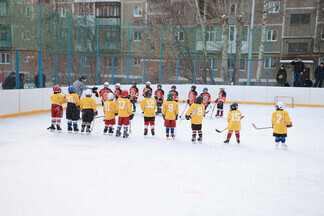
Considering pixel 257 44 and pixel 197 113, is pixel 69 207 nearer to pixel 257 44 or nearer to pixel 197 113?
pixel 197 113

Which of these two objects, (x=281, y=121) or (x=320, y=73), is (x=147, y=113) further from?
(x=320, y=73)

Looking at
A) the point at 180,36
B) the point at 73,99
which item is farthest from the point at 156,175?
the point at 180,36

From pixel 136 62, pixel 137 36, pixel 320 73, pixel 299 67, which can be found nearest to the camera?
pixel 320 73

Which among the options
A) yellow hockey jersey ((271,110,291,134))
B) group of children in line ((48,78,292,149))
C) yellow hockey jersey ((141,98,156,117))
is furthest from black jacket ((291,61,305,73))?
yellow hockey jersey ((141,98,156,117))

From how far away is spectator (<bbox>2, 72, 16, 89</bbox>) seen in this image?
10.8 m

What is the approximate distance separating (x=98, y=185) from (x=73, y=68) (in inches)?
541

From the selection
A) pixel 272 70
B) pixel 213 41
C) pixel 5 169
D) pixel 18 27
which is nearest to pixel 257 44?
pixel 213 41

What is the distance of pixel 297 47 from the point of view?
3008cm

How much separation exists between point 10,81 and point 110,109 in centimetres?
518

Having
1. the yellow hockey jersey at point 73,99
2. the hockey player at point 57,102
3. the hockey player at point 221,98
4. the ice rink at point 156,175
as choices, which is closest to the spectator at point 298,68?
the hockey player at point 221,98

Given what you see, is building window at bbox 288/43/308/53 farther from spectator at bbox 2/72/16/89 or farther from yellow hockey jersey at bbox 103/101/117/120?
yellow hockey jersey at bbox 103/101/117/120

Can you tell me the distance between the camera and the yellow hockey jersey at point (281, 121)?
6793mm

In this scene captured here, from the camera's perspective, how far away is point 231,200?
412 centimetres

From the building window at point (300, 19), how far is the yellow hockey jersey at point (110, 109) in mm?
28009
